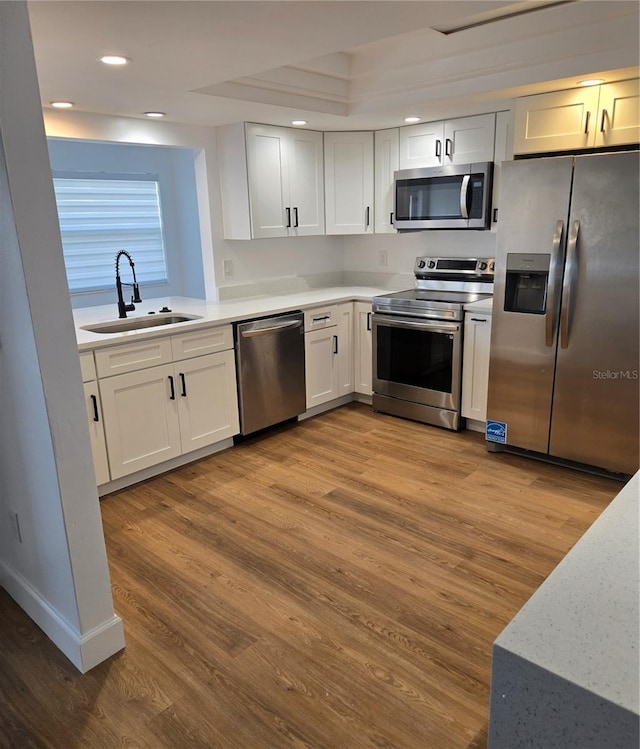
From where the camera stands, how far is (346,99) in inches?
145

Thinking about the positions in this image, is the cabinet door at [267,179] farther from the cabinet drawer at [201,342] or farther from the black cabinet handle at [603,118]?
the black cabinet handle at [603,118]

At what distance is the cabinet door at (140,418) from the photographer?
3.11 m

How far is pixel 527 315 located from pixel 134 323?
2466mm

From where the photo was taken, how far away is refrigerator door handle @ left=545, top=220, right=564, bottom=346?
311 centimetres

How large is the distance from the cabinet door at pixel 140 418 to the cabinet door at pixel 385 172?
209cm

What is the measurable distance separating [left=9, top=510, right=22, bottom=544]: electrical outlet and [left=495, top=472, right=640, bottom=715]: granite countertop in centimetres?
199

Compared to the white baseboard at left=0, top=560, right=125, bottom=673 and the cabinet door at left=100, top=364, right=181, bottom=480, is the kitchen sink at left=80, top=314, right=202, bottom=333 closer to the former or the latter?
the cabinet door at left=100, top=364, right=181, bottom=480

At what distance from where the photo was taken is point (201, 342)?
349 cm

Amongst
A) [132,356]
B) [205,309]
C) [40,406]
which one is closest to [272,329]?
[205,309]

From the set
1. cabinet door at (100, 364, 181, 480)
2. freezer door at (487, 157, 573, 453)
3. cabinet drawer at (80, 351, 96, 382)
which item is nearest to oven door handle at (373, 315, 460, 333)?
freezer door at (487, 157, 573, 453)

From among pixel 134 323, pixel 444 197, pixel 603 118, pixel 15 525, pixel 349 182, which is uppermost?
pixel 603 118

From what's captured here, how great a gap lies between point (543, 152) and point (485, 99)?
464 mm

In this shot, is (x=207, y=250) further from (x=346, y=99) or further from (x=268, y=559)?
(x=268, y=559)

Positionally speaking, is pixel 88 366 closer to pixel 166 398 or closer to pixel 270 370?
pixel 166 398
